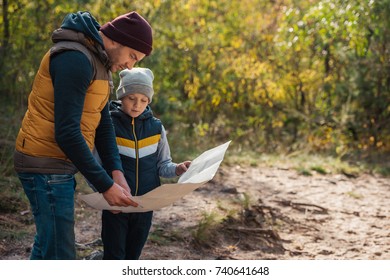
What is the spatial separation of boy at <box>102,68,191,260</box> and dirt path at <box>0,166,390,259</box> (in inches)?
36.2

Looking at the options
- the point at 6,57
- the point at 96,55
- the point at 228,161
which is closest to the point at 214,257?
the point at 96,55

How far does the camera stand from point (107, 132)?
9.67 ft

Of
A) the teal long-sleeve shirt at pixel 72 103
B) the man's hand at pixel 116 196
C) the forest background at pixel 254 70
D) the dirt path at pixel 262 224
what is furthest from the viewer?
the forest background at pixel 254 70

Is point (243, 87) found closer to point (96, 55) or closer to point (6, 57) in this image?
point (6, 57)

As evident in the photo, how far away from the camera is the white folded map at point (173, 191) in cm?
264

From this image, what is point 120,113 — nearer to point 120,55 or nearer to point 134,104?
point 134,104

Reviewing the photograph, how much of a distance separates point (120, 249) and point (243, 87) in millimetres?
8252

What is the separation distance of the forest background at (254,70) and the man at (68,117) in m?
4.20

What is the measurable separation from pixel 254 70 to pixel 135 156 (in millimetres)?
7842

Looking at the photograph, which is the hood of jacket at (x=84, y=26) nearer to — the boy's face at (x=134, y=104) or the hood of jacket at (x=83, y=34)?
the hood of jacket at (x=83, y=34)

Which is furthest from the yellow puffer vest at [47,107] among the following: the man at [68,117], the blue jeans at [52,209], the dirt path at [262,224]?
the dirt path at [262,224]

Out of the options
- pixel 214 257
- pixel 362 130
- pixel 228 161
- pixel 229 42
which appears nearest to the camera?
pixel 214 257

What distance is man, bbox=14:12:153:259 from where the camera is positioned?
2418mm

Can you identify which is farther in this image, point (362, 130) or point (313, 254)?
point (362, 130)
